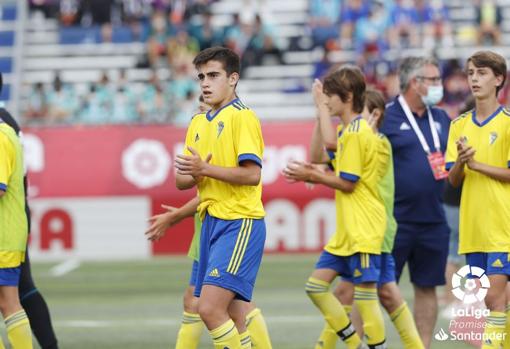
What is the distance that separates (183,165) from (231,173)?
0.30 metres

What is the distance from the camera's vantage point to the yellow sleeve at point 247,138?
7617 mm

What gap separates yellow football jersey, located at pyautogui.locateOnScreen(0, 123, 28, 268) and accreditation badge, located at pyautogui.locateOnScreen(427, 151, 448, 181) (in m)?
3.22

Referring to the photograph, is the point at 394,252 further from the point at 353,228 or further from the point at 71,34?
the point at 71,34

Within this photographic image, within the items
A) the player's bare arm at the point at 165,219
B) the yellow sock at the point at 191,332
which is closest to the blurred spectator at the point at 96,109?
the yellow sock at the point at 191,332

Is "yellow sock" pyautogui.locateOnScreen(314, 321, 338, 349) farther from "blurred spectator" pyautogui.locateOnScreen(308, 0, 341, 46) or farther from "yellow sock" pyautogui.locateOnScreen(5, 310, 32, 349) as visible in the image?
"blurred spectator" pyautogui.locateOnScreen(308, 0, 341, 46)

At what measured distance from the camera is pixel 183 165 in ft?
24.6

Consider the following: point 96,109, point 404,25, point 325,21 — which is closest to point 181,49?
point 96,109

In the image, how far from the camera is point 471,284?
Result: 852 cm

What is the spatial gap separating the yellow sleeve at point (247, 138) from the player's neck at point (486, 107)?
1594mm

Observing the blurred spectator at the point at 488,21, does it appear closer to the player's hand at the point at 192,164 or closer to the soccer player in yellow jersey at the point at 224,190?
the soccer player in yellow jersey at the point at 224,190

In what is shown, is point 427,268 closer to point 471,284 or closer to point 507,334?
point 471,284

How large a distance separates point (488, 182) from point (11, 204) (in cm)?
313

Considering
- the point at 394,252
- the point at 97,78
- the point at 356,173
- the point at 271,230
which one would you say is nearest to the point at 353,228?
the point at 356,173

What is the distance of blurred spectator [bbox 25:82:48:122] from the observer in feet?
74.9
